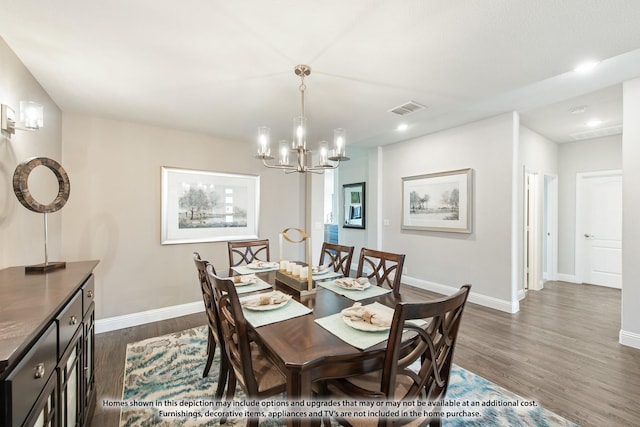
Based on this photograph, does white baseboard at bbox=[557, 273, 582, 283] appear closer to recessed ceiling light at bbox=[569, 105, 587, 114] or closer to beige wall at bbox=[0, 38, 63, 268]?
recessed ceiling light at bbox=[569, 105, 587, 114]

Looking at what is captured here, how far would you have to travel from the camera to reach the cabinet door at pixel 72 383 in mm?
1151

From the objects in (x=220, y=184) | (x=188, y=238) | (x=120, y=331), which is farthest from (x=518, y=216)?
(x=120, y=331)

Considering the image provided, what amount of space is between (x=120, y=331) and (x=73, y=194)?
161cm

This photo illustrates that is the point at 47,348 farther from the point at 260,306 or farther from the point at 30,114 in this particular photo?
the point at 30,114

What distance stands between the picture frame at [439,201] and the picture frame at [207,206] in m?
2.50

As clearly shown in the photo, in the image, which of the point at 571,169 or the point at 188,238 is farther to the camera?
the point at 571,169

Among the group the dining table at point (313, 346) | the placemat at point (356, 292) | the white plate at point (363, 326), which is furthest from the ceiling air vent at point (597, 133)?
the white plate at point (363, 326)

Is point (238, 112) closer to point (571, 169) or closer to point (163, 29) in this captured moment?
point (163, 29)

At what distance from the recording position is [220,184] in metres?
3.75

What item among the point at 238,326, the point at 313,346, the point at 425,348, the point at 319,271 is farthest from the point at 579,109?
the point at 238,326

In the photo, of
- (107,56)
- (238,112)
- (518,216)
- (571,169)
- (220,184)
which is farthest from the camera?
(571,169)

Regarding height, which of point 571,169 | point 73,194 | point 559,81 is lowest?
point 73,194

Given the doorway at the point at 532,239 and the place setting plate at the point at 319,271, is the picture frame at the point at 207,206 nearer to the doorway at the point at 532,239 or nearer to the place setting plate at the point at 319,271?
the place setting plate at the point at 319,271

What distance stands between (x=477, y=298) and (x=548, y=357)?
4.19 ft
